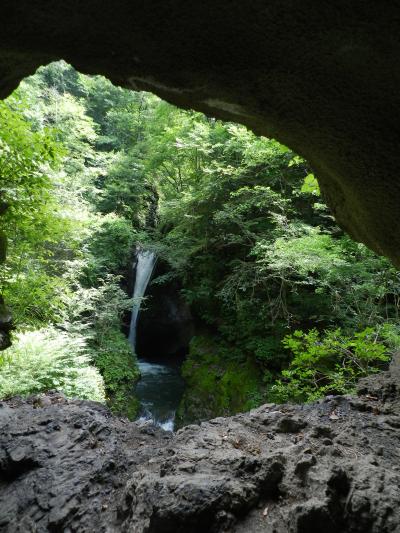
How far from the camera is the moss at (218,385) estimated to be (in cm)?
934

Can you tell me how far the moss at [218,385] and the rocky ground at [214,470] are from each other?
18.2 ft

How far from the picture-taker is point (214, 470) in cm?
278

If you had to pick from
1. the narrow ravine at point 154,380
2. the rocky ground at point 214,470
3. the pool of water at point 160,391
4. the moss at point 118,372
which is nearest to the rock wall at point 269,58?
the rocky ground at point 214,470

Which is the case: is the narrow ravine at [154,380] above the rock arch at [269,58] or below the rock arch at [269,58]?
below

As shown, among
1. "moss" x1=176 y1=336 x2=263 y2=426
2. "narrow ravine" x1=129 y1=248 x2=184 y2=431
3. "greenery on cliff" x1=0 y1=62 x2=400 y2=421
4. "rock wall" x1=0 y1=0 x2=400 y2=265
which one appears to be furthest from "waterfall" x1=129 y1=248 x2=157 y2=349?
"rock wall" x1=0 y1=0 x2=400 y2=265

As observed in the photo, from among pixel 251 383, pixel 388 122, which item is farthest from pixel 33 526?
pixel 251 383

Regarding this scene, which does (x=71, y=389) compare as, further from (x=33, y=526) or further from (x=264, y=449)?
(x=264, y=449)

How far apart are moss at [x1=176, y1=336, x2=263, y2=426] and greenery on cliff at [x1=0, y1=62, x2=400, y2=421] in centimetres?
4

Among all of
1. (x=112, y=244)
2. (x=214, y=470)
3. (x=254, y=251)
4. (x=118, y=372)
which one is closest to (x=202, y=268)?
(x=254, y=251)

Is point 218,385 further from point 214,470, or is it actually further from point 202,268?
point 214,470

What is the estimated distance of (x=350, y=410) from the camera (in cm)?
368

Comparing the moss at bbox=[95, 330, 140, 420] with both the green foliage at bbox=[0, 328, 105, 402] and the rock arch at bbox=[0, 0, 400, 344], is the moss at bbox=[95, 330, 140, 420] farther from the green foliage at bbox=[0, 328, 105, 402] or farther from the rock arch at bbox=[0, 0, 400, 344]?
the rock arch at bbox=[0, 0, 400, 344]

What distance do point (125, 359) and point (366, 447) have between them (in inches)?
404

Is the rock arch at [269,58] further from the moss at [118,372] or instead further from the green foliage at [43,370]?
the moss at [118,372]
